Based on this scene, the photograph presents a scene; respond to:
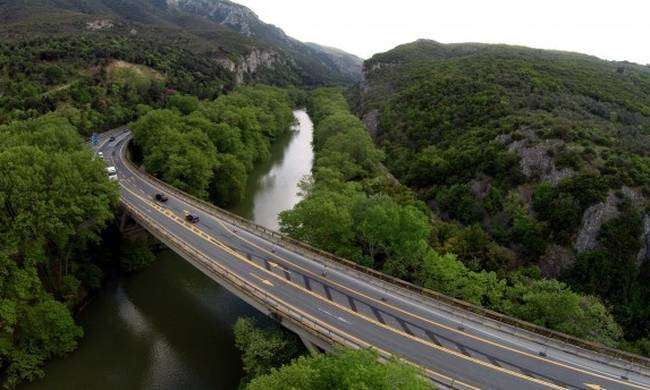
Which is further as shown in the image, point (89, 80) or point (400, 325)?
point (89, 80)

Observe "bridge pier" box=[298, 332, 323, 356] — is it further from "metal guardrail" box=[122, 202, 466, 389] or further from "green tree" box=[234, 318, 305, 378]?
"green tree" box=[234, 318, 305, 378]

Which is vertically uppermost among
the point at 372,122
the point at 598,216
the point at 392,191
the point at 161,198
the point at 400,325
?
the point at 598,216

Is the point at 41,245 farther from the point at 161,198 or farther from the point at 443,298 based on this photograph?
the point at 443,298

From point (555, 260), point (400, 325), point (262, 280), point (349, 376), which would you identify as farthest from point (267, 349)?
point (555, 260)

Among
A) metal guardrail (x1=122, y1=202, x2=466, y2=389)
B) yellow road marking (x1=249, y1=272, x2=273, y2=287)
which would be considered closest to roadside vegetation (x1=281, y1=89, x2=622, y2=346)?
yellow road marking (x1=249, y1=272, x2=273, y2=287)

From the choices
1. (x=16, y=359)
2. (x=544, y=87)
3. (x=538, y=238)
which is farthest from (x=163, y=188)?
(x=544, y=87)

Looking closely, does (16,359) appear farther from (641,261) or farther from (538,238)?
(641,261)
